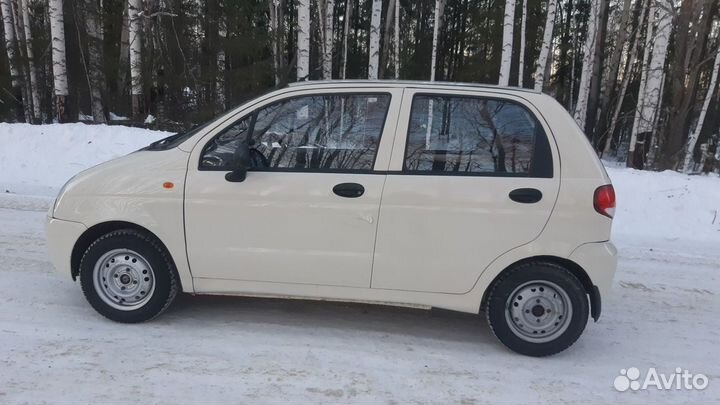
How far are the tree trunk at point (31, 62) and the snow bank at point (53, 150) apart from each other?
6.63 m

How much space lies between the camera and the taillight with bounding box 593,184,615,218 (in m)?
3.53

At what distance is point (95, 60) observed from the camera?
55.9ft

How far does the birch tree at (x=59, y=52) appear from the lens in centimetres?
1208

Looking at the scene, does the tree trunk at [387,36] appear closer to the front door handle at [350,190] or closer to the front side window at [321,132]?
the front side window at [321,132]

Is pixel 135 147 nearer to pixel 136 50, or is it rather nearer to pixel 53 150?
pixel 53 150

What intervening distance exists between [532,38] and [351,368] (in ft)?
89.9

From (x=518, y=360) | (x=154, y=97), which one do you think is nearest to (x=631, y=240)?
(x=518, y=360)

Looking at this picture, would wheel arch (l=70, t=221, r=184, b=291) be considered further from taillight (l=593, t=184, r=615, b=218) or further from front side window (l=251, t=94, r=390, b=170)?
taillight (l=593, t=184, r=615, b=218)

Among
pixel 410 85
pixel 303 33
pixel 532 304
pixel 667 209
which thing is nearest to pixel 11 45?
pixel 303 33

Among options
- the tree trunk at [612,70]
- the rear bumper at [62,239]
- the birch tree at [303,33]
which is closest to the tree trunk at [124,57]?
the birch tree at [303,33]

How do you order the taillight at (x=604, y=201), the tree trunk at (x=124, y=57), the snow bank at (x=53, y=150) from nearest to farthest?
the taillight at (x=604, y=201), the snow bank at (x=53, y=150), the tree trunk at (x=124, y=57)

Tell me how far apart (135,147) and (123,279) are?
6.53 metres

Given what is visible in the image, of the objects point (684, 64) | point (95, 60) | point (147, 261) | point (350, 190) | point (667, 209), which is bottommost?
point (667, 209)

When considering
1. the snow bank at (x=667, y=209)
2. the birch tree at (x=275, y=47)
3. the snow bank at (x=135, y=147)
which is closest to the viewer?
the snow bank at (x=667, y=209)
